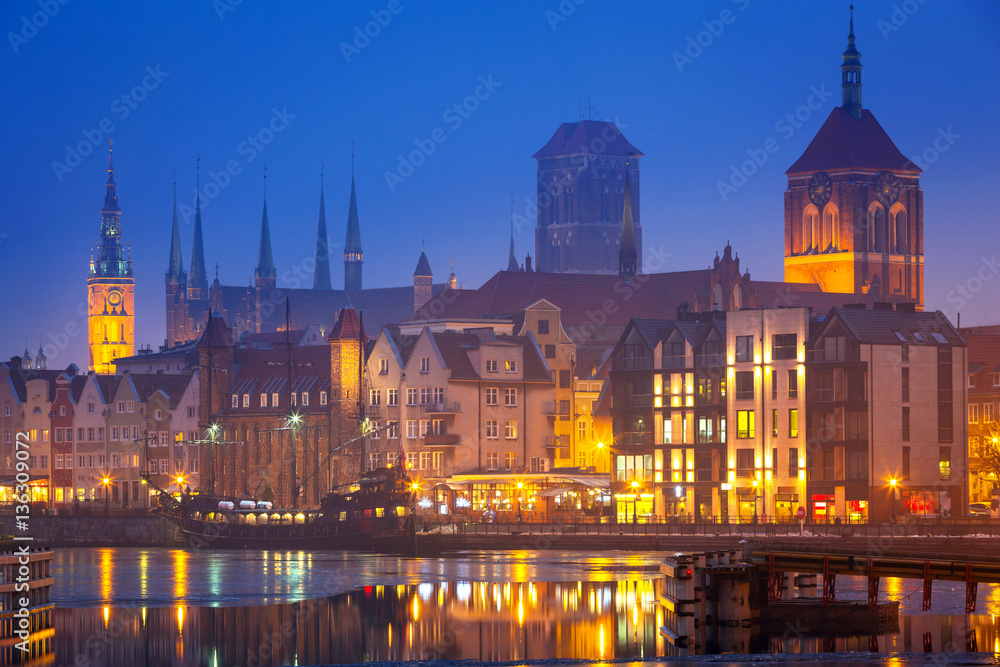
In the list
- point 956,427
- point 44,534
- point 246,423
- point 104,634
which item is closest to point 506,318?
point 246,423

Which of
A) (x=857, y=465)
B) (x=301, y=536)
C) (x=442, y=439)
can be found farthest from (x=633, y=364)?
(x=301, y=536)

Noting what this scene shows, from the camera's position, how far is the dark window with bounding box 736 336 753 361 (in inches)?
4855

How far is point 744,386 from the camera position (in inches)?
4865

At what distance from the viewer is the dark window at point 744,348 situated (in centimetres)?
12332

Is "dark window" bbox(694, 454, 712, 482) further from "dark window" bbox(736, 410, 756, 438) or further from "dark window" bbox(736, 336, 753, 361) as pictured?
"dark window" bbox(736, 336, 753, 361)

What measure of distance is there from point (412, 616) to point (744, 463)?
53.5m

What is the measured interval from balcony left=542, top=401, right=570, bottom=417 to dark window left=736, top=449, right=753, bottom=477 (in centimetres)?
2502

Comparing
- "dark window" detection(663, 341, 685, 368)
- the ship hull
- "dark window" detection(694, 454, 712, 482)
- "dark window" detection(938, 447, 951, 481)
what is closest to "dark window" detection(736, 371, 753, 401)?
"dark window" detection(694, 454, 712, 482)

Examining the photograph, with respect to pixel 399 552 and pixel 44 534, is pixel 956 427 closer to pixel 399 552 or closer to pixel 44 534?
pixel 399 552

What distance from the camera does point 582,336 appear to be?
17888 centimetres

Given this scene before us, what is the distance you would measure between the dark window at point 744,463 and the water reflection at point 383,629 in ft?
132

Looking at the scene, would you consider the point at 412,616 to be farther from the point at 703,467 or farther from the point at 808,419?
the point at 703,467

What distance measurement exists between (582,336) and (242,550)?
5767cm

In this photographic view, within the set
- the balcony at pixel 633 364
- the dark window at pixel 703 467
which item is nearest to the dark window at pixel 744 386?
the dark window at pixel 703 467
